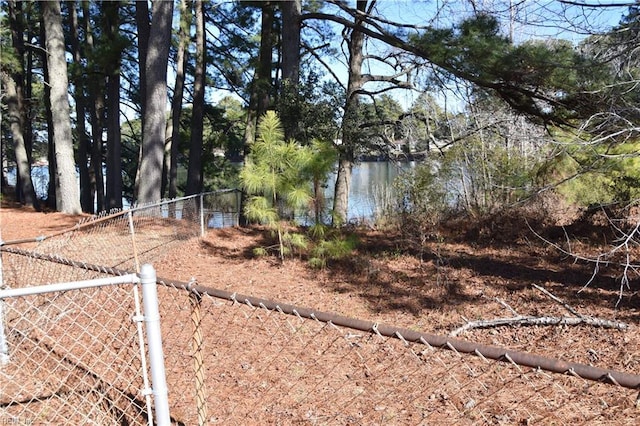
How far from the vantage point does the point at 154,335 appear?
2.05 metres

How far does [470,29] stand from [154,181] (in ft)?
25.6

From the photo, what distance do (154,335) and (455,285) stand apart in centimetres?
564

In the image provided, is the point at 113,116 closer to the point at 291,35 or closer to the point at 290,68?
the point at 291,35

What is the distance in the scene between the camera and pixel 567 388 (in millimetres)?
3633

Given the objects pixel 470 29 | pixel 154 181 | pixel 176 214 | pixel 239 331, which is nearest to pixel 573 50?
pixel 470 29

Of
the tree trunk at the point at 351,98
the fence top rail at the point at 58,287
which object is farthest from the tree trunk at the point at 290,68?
the fence top rail at the point at 58,287

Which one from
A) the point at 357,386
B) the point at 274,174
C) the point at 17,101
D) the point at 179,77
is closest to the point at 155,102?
the point at 274,174

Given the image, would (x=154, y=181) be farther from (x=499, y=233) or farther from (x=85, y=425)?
(x=85, y=425)

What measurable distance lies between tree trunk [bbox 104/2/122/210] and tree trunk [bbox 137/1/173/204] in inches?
183

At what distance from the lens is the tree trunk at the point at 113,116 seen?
624 inches

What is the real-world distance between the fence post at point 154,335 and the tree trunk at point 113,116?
14990mm

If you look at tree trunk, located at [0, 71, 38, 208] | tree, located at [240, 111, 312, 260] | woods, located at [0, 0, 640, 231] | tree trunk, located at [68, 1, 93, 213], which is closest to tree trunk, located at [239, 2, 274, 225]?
woods, located at [0, 0, 640, 231]

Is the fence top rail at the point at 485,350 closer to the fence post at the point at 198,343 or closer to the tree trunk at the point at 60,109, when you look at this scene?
the fence post at the point at 198,343

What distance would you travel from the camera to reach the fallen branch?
486 cm
